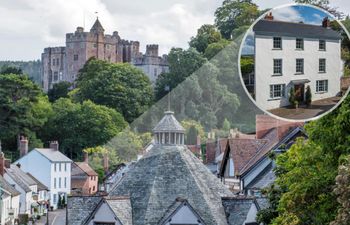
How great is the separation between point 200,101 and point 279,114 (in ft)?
341

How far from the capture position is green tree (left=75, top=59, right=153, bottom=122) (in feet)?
407

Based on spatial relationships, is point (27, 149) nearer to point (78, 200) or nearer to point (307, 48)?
point (78, 200)

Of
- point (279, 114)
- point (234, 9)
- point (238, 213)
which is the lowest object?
point (238, 213)

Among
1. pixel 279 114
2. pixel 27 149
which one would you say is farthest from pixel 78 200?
pixel 27 149

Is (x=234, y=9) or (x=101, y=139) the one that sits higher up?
(x=234, y=9)

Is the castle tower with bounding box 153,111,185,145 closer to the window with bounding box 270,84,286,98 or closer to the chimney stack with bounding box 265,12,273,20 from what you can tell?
the chimney stack with bounding box 265,12,273,20

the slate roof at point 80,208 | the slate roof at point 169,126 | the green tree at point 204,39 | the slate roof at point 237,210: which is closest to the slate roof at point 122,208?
the slate roof at point 80,208

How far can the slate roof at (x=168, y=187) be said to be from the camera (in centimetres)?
3991

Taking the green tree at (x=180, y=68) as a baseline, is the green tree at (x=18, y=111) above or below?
below

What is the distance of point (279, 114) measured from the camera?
43.2ft

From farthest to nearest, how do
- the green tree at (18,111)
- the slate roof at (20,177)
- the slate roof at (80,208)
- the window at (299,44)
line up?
the green tree at (18,111)
the slate roof at (20,177)
the slate roof at (80,208)
the window at (299,44)

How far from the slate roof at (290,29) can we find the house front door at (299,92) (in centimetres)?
69

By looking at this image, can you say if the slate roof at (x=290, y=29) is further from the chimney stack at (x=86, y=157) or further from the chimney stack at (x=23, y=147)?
the chimney stack at (x=86, y=157)

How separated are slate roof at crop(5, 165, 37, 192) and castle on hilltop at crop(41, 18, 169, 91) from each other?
84.7 m
